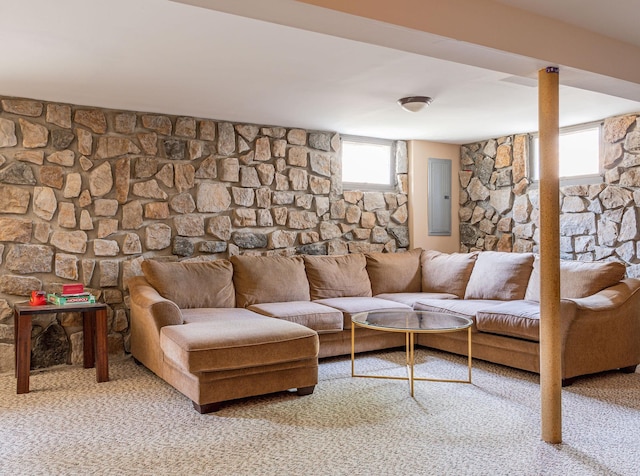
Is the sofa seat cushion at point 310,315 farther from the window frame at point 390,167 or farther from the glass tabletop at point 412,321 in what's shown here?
the window frame at point 390,167

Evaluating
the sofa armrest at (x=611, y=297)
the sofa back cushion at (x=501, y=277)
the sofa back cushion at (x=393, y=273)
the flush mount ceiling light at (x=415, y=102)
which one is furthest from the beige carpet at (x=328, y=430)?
the flush mount ceiling light at (x=415, y=102)

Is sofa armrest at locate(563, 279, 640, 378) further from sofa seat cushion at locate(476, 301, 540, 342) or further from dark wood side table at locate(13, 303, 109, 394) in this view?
dark wood side table at locate(13, 303, 109, 394)

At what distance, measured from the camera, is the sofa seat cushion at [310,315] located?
409 centimetres

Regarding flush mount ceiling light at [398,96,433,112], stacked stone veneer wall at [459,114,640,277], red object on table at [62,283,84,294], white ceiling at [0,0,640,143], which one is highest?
white ceiling at [0,0,640,143]

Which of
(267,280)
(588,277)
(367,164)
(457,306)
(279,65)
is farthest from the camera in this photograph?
(367,164)

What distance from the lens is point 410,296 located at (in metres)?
5.04

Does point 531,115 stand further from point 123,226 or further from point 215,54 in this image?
point 123,226

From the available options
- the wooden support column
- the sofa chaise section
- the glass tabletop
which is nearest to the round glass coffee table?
the glass tabletop

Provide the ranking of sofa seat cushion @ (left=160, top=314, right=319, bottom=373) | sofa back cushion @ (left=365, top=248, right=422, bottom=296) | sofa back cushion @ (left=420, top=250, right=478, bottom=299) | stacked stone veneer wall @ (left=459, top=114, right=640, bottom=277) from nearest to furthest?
sofa seat cushion @ (left=160, top=314, right=319, bottom=373), stacked stone veneer wall @ (left=459, top=114, right=640, bottom=277), sofa back cushion @ (left=420, top=250, right=478, bottom=299), sofa back cushion @ (left=365, top=248, right=422, bottom=296)

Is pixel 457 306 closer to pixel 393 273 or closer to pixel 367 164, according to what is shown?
pixel 393 273

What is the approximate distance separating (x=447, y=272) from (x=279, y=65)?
9.37ft

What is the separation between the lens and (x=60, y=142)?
419cm

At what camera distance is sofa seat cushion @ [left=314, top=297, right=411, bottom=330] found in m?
4.33

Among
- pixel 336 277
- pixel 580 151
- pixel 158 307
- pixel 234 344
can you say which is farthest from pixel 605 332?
pixel 158 307
